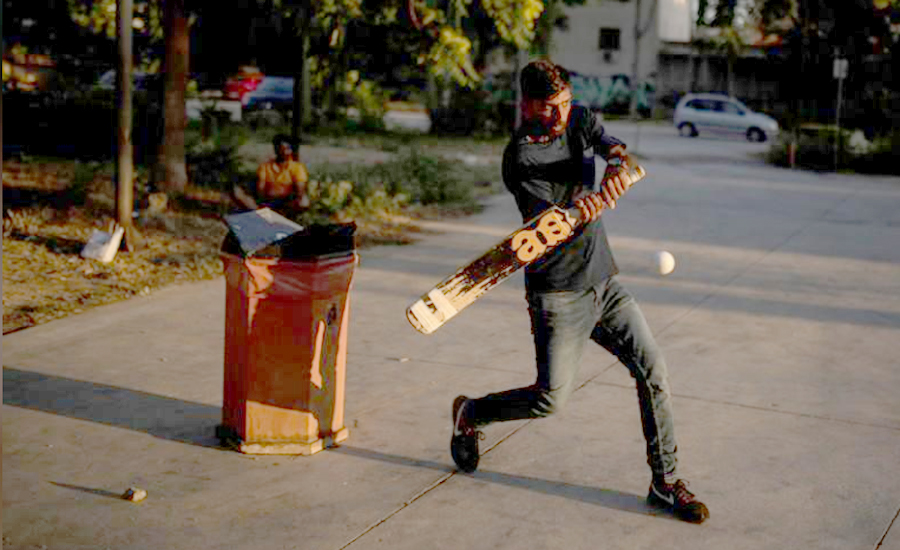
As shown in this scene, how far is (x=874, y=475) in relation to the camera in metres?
5.42

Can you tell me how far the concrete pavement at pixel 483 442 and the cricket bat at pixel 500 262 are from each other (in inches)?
33.7

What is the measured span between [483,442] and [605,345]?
117 centimetres

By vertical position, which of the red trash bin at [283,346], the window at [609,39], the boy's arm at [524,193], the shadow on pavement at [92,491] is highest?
the window at [609,39]

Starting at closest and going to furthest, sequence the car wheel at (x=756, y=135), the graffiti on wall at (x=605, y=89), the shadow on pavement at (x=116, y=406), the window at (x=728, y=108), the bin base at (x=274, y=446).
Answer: the bin base at (x=274, y=446) → the shadow on pavement at (x=116, y=406) → the car wheel at (x=756, y=135) → the window at (x=728, y=108) → the graffiti on wall at (x=605, y=89)

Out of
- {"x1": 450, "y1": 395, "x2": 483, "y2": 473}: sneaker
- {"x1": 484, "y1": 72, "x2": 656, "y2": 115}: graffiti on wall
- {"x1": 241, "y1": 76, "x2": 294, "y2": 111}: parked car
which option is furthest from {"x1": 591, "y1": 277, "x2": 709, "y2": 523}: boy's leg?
{"x1": 484, "y1": 72, "x2": 656, "y2": 115}: graffiti on wall

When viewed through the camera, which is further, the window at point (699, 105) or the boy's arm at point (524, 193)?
the window at point (699, 105)

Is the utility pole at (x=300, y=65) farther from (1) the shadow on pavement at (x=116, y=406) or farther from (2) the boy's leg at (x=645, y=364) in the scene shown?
(2) the boy's leg at (x=645, y=364)

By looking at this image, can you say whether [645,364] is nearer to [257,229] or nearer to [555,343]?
[555,343]

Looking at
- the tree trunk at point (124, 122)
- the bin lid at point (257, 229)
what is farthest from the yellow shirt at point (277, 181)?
the bin lid at point (257, 229)

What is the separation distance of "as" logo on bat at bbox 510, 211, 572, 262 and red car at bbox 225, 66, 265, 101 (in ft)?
94.1

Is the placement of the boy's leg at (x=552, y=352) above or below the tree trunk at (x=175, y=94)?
below

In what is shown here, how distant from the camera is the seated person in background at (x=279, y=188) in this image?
10.9 metres

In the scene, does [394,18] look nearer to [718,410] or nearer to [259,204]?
[259,204]

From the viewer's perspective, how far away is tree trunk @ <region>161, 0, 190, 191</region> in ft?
42.6
